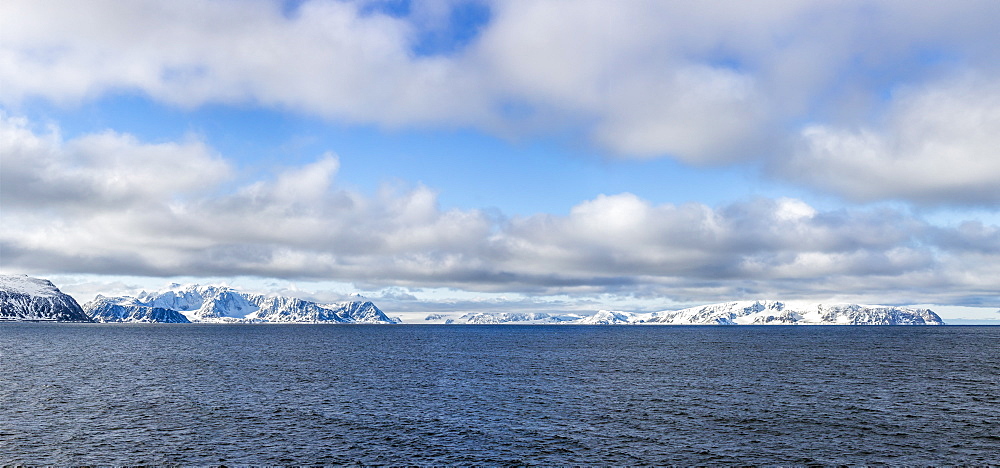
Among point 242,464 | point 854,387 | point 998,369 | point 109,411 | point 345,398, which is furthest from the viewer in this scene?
point 998,369

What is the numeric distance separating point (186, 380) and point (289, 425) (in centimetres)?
4884

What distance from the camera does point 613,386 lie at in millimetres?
93000

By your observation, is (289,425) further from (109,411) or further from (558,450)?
(558,450)

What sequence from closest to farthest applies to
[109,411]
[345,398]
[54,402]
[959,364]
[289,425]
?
[289,425] < [109,411] < [54,402] < [345,398] < [959,364]

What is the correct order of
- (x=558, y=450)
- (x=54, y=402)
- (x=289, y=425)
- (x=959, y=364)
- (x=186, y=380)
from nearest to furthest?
(x=558, y=450)
(x=289, y=425)
(x=54, y=402)
(x=186, y=380)
(x=959, y=364)

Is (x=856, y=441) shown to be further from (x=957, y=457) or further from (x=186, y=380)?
(x=186, y=380)

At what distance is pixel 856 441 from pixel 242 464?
173ft

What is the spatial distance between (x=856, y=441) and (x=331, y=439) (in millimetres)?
47408

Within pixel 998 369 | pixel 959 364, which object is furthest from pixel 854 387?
pixel 959 364

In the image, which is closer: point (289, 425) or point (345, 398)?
point (289, 425)

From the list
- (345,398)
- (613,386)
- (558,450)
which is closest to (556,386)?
(613,386)

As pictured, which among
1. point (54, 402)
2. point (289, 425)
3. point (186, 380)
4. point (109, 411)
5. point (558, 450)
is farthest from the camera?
point (186, 380)

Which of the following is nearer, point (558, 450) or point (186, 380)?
point (558, 450)

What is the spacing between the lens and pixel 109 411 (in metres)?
68.6
